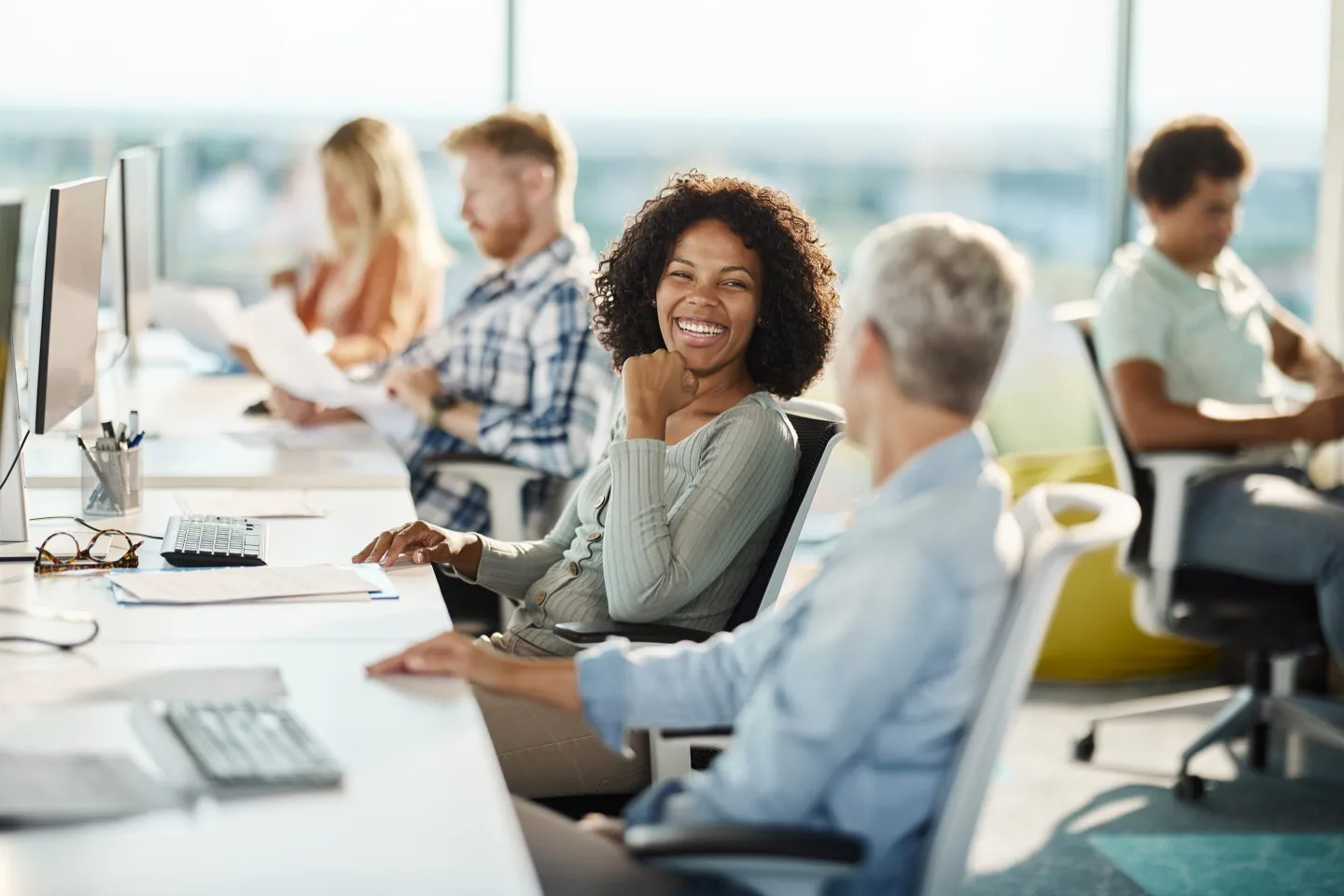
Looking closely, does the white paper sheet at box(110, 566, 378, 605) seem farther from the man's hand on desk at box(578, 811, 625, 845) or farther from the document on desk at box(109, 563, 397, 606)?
the man's hand on desk at box(578, 811, 625, 845)

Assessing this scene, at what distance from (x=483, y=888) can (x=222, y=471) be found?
1969mm

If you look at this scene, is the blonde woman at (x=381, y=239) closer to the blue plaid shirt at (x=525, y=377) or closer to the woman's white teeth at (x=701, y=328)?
the blue plaid shirt at (x=525, y=377)

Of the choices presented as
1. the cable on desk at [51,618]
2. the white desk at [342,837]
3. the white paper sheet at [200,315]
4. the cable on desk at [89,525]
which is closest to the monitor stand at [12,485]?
the cable on desk at [89,525]

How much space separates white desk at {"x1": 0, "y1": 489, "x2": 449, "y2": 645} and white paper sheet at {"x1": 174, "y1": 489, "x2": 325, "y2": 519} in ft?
0.14

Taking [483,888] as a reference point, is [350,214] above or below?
above

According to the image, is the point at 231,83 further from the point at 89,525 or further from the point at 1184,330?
the point at 1184,330

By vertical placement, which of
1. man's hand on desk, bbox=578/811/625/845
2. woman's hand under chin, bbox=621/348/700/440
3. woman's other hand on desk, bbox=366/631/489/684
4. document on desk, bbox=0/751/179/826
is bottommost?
man's hand on desk, bbox=578/811/625/845

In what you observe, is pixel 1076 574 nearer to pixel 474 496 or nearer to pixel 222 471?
pixel 474 496

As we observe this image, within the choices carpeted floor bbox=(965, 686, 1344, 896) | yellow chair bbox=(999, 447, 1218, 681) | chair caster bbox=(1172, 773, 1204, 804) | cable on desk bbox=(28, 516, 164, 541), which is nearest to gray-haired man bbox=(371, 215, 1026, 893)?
cable on desk bbox=(28, 516, 164, 541)

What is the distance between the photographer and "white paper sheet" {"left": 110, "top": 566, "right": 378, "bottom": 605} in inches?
78.5

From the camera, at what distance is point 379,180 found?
4387mm

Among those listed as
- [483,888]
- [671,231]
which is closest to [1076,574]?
[671,231]

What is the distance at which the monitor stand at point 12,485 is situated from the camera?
2232 millimetres

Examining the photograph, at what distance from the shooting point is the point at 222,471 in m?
2.96
